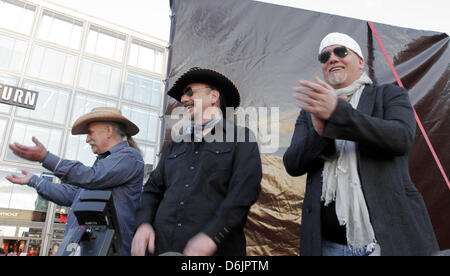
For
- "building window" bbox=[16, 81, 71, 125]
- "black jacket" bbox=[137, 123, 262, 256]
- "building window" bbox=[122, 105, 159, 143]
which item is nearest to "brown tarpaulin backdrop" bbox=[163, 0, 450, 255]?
"black jacket" bbox=[137, 123, 262, 256]

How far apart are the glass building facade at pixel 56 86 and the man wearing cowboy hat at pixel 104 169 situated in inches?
205

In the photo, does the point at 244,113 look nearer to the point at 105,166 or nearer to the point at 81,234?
the point at 105,166

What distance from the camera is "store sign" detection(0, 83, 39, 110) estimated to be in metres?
4.44

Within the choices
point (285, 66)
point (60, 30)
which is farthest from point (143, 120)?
point (285, 66)

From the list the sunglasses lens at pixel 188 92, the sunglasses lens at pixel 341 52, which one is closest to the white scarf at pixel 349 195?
the sunglasses lens at pixel 341 52

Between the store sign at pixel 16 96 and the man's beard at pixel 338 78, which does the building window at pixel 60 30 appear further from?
the man's beard at pixel 338 78

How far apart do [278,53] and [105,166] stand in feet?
6.96

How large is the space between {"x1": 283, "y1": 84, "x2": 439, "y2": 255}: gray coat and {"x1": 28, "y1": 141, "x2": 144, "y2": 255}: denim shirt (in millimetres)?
1129

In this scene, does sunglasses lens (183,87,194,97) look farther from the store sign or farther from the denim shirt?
the store sign

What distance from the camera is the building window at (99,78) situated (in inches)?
339

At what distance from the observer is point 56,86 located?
823 centimetres

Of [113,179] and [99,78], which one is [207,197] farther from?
[99,78]

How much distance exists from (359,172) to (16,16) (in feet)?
32.6

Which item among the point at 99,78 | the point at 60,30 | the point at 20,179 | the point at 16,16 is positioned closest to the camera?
the point at 20,179
